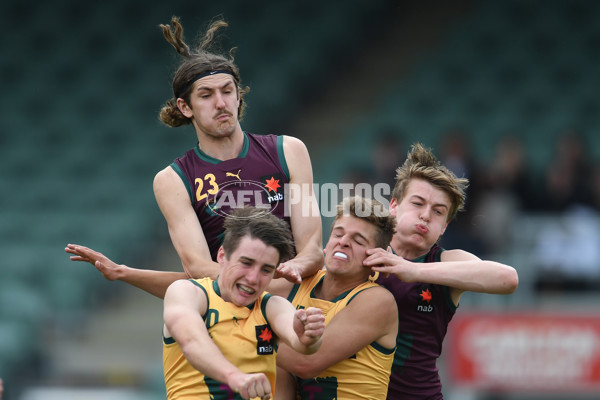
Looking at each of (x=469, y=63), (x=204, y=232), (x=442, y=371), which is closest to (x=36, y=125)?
(x=469, y=63)

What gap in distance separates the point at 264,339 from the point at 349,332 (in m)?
0.42

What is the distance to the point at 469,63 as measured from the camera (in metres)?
12.6

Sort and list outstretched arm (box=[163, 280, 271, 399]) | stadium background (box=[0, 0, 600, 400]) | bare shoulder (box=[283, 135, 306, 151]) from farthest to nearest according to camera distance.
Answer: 1. stadium background (box=[0, 0, 600, 400])
2. bare shoulder (box=[283, 135, 306, 151])
3. outstretched arm (box=[163, 280, 271, 399])

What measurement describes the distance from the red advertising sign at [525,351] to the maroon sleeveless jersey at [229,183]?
454 cm

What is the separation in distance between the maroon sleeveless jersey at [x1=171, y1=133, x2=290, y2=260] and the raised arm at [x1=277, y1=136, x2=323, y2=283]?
0.05 meters

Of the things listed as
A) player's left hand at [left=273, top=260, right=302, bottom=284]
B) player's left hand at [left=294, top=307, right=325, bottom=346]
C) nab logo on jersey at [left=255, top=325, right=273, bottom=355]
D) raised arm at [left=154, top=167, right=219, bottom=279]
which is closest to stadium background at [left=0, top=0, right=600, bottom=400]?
raised arm at [left=154, top=167, right=219, bottom=279]

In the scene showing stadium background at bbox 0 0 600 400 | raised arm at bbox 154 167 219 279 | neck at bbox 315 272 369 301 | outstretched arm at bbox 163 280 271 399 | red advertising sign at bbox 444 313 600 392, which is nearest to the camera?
outstretched arm at bbox 163 280 271 399

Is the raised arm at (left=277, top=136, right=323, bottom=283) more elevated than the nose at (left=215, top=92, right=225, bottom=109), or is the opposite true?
the nose at (left=215, top=92, right=225, bottom=109)

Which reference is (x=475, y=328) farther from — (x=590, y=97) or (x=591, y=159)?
(x=590, y=97)

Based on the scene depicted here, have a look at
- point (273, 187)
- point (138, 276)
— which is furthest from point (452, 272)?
point (138, 276)

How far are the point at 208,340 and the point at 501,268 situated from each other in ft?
4.75

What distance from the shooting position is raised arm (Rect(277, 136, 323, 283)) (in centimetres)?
447

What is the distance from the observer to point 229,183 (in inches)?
183

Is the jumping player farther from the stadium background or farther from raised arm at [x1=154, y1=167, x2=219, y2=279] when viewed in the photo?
the stadium background
